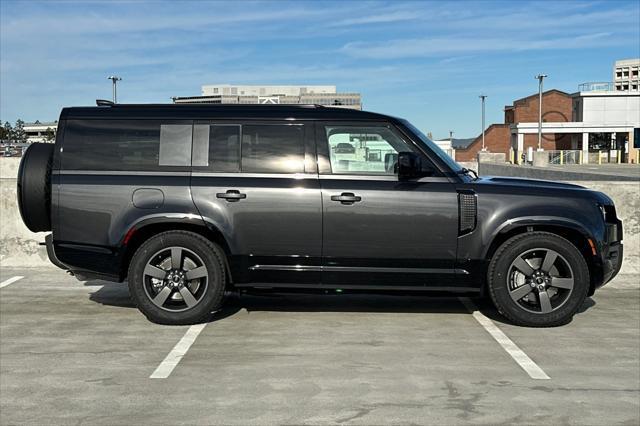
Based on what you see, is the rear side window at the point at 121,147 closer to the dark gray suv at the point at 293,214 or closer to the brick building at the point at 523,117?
the dark gray suv at the point at 293,214

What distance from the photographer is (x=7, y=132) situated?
140m

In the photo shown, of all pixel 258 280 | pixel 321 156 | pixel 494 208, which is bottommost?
pixel 258 280

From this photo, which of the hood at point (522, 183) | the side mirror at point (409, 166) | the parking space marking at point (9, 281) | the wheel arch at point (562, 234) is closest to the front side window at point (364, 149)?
the side mirror at point (409, 166)

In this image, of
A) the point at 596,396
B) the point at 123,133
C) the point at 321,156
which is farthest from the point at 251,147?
the point at 596,396

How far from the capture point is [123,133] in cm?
645

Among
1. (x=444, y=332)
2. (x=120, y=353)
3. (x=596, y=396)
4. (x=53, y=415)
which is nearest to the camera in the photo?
(x=53, y=415)

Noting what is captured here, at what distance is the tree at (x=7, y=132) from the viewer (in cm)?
13840

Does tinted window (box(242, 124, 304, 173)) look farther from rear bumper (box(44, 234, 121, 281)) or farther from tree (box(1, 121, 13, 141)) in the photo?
tree (box(1, 121, 13, 141))

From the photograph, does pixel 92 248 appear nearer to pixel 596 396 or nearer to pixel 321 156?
pixel 321 156

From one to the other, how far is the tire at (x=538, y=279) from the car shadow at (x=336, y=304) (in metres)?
0.40

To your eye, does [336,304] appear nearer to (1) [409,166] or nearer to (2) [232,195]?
(2) [232,195]

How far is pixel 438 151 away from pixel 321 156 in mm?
1103

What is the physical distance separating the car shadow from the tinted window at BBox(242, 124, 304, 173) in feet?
4.19

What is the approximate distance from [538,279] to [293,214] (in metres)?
2.24
